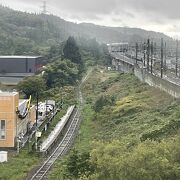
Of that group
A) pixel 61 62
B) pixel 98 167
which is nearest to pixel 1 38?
pixel 61 62

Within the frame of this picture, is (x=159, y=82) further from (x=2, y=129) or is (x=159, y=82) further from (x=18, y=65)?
(x=18, y=65)

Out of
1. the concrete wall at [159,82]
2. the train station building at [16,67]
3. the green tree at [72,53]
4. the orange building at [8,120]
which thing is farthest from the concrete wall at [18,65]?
the orange building at [8,120]

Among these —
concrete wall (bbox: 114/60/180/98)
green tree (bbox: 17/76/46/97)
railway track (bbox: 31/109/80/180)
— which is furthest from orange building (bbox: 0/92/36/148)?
green tree (bbox: 17/76/46/97)

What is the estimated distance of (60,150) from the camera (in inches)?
1575

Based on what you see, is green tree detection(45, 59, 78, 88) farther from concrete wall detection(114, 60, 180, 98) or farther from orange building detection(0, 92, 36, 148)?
orange building detection(0, 92, 36, 148)

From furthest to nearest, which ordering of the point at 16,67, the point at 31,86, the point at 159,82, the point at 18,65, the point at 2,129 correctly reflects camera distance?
the point at 16,67 → the point at 18,65 → the point at 31,86 → the point at 159,82 → the point at 2,129

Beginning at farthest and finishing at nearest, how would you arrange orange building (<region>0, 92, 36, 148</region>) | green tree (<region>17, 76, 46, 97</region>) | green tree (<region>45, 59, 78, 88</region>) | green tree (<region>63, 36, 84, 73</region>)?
1. green tree (<region>63, 36, 84, 73</region>)
2. green tree (<region>45, 59, 78, 88</region>)
3. green tree (<region>17, 76, 46, 97</region>)
4. orange building (<region>0, 92, 36, 148</region>)

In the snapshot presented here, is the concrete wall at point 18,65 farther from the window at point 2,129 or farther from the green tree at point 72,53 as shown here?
the window at point 2,129

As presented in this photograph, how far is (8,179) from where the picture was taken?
30016 mm

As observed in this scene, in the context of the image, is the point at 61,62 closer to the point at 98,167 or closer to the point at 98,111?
the point at 98,111

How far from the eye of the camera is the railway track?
31.5 metres

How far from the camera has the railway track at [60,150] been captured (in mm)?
31478

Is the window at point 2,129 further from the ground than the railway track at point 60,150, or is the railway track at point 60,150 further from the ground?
the window at point 2,129

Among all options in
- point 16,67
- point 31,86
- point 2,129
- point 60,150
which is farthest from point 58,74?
point 60,150
